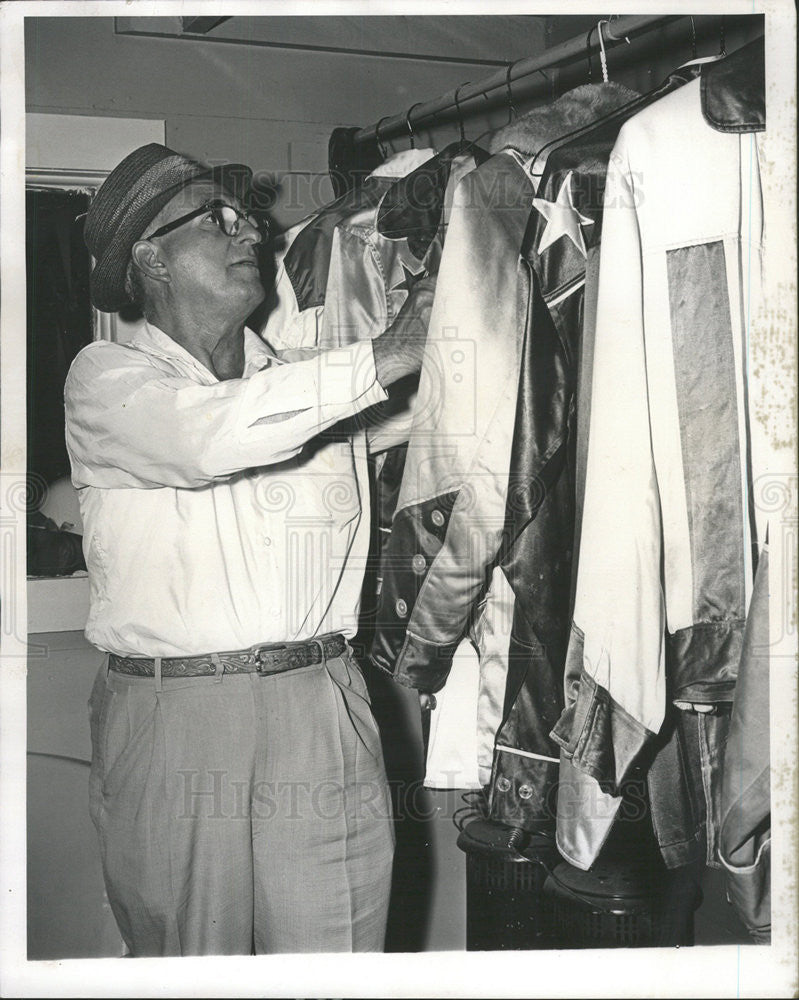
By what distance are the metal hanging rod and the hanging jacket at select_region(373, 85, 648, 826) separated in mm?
48

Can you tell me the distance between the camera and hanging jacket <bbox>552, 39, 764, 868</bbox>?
110 centimetres

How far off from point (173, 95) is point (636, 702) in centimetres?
93

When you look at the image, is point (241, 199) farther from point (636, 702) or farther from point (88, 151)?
point (636, 702)

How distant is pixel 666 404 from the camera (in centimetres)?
111

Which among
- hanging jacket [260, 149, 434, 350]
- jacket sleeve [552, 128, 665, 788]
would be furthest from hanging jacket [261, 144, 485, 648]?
jacket sleeve [552, 128, 665, 788]

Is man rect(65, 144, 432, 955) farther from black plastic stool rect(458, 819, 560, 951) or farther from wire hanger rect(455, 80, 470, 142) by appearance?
wire hanger rect(455, 80, 470, 142)

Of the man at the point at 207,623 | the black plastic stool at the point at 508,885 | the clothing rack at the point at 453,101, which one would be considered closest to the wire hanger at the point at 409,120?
the clothing rack at the point at 453,101

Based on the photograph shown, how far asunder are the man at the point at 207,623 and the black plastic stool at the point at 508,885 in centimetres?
15

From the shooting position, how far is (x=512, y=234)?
1.17m

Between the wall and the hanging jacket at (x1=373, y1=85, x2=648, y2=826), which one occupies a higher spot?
the wall

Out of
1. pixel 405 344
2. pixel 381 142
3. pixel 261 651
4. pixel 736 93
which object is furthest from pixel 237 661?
pixel 736 93

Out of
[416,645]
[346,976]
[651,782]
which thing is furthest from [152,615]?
[651,782]

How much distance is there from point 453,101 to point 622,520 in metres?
0.59

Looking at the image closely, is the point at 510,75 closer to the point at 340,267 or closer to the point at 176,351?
the point at 340,267
